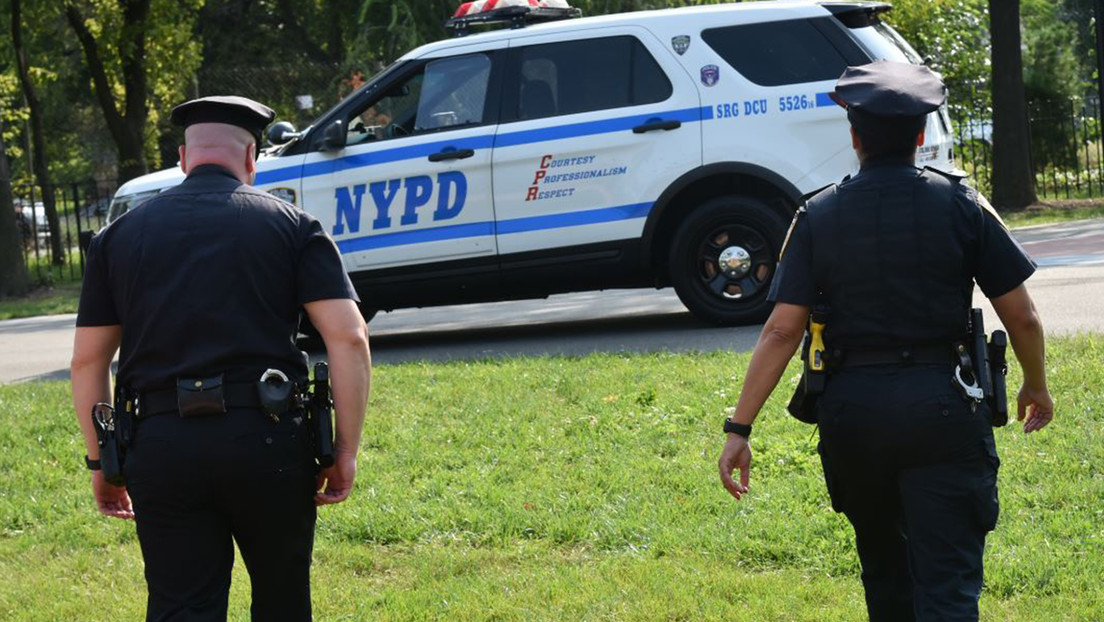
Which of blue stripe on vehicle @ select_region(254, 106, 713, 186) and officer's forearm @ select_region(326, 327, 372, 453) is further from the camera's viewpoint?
blue stripe on vehicle @ select_region(254, 106, 713, 186)

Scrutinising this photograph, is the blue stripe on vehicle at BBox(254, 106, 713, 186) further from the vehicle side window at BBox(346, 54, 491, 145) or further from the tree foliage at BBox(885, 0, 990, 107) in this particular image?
the tree foliage at BBox(885, 0, 990, 107)

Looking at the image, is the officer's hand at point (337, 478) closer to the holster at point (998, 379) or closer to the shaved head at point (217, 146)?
the shaved head at point (217, 146)

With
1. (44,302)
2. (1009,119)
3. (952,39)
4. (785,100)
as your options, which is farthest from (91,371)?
(952,39)

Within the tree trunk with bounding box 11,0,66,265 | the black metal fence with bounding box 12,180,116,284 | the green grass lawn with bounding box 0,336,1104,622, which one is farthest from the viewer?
the tree trunk with bounding box 11,0,66,265

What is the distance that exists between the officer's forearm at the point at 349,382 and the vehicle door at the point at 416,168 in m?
6.60

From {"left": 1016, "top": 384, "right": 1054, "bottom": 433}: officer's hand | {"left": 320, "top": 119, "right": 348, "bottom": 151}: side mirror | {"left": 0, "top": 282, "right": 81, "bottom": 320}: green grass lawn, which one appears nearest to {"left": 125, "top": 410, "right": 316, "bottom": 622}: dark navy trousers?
{"left": 1016, "top": 384, "right": 1054, "bottom": 433}: officer's hand

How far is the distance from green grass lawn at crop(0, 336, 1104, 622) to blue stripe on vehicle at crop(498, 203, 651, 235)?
2.24m

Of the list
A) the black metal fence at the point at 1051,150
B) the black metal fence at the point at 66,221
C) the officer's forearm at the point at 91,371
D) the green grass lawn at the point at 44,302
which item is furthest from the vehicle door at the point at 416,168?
the black metal fence at the point at 1051,150

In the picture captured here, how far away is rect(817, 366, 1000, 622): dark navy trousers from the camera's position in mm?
3514

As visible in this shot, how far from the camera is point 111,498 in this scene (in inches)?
152

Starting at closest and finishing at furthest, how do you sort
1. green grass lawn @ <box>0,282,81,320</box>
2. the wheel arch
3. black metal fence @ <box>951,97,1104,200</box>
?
the wheel arch < green grass lawn @ <box>0,282,81,320</box> < black metal fence @ <box>951,97,1104,200</box>

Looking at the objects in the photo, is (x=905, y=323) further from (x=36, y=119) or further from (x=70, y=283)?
(x=36, y=119)

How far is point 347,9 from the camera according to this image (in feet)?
97.0

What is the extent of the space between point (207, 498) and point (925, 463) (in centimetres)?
170
